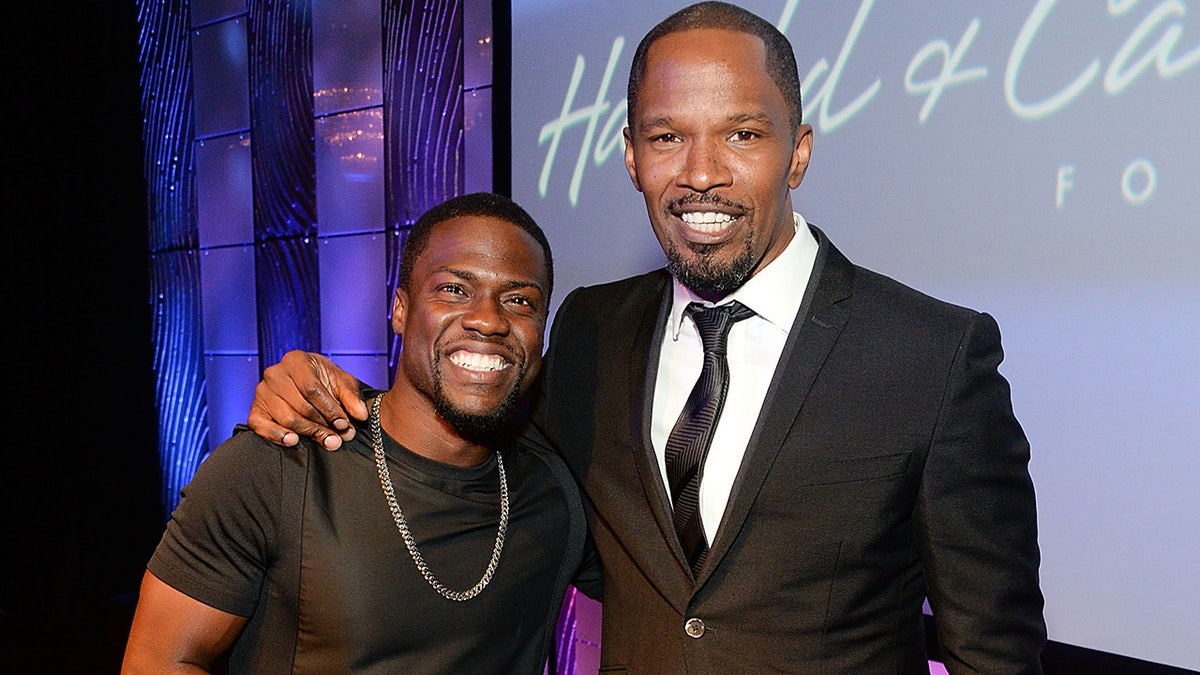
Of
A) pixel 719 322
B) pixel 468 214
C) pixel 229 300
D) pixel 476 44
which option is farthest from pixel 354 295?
pixel 719 322

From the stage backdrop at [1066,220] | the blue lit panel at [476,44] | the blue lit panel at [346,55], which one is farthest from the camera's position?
the blue lit panel at [346,55]

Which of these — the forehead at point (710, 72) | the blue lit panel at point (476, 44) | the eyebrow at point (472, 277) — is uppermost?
the blue lit panel at point (476, 44)

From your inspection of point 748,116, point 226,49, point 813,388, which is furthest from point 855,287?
point 226,49

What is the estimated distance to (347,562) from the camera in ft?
5.29

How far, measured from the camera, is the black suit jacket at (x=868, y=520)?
1.46 m

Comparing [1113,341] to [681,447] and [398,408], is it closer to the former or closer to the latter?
[681,447]

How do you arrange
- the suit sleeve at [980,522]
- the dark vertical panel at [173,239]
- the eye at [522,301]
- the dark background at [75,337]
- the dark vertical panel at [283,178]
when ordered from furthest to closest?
the dark vertical panel at [173,239] < the dark background at [75,337] < the dark vertical panel at [283,178] < the eye at [522,301] < the suit sleeve at [980,522]

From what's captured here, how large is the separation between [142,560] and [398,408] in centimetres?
435

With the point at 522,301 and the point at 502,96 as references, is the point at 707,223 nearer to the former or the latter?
the point at 522,301

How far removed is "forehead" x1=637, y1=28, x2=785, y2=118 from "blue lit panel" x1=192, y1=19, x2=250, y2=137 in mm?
3964

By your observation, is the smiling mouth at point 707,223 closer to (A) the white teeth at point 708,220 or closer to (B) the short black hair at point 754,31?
(A) the white teeth at point 708,220

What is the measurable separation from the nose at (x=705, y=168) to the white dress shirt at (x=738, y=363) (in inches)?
7.3

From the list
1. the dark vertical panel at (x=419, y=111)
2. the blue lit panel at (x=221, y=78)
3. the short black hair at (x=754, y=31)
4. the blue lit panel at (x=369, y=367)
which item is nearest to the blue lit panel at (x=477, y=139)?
the dark vertical panel at (x=419, y=111)

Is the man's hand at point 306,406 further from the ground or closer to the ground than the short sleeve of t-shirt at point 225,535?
further from the ground
